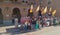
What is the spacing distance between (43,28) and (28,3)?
9115mm

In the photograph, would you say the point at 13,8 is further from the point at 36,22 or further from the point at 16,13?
the point at 36,22

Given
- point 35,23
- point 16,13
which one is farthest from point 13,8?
point 35,23

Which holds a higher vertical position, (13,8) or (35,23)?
(13,8)

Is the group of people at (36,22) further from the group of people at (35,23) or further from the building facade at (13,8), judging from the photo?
the building facade at (13,8)

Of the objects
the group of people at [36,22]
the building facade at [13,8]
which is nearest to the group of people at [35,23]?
the group of people at [36,22]

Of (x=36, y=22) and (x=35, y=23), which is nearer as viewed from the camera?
(x=36, y=22)

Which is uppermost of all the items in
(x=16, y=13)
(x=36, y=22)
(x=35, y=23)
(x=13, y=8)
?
(x=13, y=8)

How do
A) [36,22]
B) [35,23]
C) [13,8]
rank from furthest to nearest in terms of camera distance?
[13,8] → [35,23] → [36,22]

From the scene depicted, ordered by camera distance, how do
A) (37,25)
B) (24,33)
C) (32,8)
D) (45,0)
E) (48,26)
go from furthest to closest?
(45,0) → (32,8) → (48,26) → (37,25) → (24,33)

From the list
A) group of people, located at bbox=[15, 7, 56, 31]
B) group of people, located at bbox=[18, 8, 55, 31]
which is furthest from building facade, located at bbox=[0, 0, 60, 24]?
group of people, located at bbox=[18, 8, 55, 31]

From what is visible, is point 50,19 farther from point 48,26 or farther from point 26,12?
point 26,12

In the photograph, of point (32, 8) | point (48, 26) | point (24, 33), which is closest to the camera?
point (24, 33)

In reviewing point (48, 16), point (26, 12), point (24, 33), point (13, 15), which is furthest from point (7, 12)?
point (24, 33)

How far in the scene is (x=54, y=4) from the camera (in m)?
42.7
